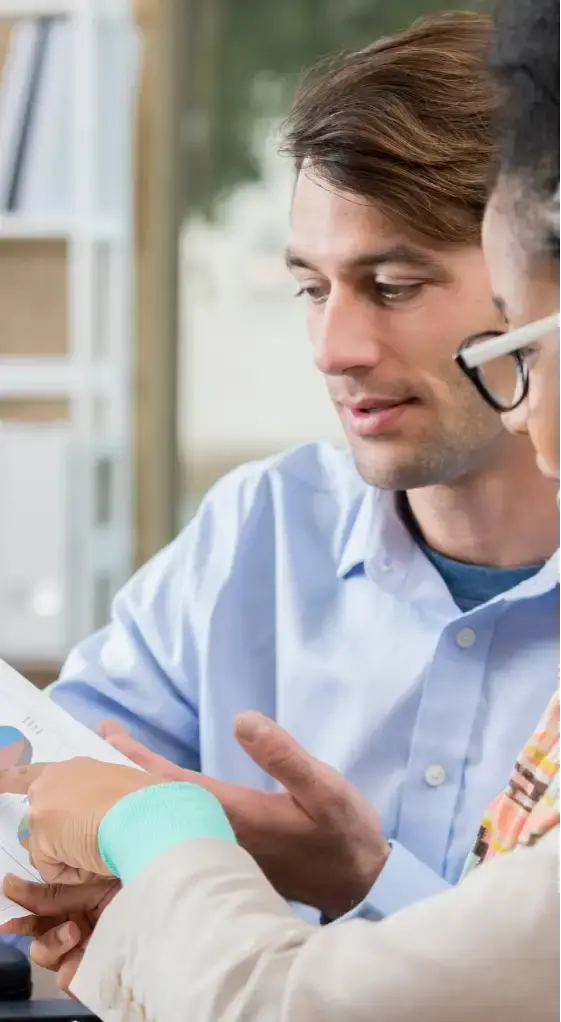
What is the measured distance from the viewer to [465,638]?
989 millimetres

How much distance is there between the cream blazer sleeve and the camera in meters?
0.50

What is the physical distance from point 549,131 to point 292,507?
653mm

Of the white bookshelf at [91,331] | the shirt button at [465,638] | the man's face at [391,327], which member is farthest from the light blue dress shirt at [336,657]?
the white bookshelf at [91,331]

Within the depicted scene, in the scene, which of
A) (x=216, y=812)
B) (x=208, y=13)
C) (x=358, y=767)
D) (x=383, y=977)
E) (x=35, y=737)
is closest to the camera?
(x=383, y=977)

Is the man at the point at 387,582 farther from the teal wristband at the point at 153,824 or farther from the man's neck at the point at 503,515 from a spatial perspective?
the teal wristband at the point at 153,824

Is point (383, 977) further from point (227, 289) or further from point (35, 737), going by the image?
point (227, 289)

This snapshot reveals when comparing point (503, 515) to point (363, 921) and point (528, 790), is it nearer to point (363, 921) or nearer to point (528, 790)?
point (528, 790)

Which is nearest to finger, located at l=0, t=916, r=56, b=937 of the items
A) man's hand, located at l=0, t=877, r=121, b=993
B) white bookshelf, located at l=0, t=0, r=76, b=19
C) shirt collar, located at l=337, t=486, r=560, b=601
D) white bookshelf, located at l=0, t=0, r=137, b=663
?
man's hand, located at l=0, t=877, r=121, b=993

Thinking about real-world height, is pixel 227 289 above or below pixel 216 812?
above

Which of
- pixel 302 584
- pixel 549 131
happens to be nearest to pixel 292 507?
pixel 302 584

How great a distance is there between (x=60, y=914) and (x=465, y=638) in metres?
0.38

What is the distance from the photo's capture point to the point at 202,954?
0.56 m

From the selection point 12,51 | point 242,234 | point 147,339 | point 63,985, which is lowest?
point 63,985

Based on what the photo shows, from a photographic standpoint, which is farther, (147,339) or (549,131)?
(147,339)
